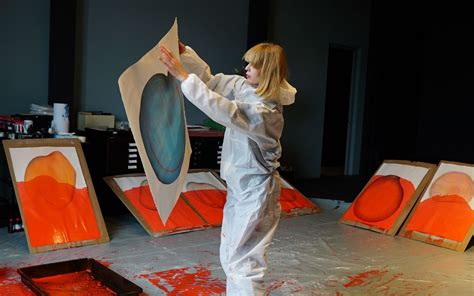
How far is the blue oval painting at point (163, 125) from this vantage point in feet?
6.81

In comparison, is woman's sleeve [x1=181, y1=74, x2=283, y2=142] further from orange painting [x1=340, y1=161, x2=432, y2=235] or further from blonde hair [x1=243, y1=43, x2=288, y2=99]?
orange painting [x1=340, y1=161, x2=432, y2=235]

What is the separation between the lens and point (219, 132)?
470cm

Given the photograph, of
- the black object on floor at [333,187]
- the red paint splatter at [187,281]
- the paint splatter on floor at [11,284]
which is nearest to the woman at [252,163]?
the red paint splatter at [187,281]

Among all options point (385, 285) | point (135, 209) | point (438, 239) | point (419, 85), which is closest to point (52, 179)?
point (135, 209)

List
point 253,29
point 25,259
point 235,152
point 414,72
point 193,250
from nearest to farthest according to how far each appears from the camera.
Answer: point 235,152 < point 25,259 < point 193,250 < point 253,29 < point 414,72

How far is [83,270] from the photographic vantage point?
9.27 ft

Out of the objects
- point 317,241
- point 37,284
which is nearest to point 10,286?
point 37,284

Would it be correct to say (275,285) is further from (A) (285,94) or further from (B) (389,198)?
(B) (389,198)

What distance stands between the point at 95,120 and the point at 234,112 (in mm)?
2667

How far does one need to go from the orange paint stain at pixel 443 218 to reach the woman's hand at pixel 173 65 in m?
2.73

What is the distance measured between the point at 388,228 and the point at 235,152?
238cm

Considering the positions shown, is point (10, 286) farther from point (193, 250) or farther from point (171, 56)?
point (171, 56)

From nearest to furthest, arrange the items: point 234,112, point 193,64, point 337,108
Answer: point 234,112, point 193,64, point 337,108

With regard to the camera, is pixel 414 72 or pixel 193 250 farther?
pixel 414 72
